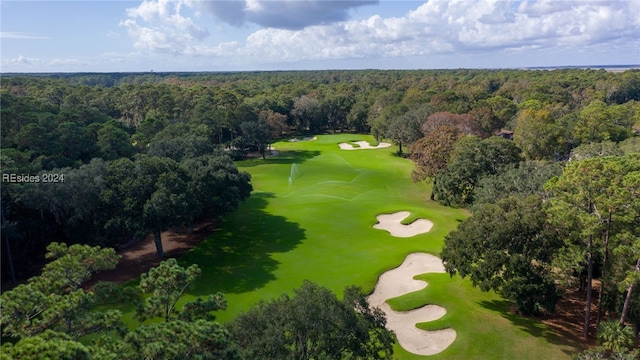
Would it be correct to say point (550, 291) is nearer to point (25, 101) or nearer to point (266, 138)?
point (266, 138)

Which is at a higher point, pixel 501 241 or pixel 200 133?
pixel 200 133

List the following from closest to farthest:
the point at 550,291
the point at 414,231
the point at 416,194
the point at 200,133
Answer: the point at 550,291 < the point at 414,231 < the point at 416,194 < the point at 200,133

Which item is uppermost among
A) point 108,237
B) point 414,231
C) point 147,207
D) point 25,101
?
point 25,101

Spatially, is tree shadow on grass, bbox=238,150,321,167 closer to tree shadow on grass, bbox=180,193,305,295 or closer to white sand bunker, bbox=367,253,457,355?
tree shadow on grass, bbox=180,193,305,295

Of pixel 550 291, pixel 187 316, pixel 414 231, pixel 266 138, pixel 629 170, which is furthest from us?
pixel 266 138

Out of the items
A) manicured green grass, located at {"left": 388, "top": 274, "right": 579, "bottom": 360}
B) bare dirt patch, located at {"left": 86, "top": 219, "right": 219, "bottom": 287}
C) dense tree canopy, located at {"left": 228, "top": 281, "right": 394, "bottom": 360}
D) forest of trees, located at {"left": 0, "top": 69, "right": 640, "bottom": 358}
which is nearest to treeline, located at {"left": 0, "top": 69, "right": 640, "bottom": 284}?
forest of trees, located at {"left": 0, "top": 69, "right": 640, "bottom": 358}

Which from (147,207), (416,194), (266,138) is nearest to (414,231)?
(416,194)
